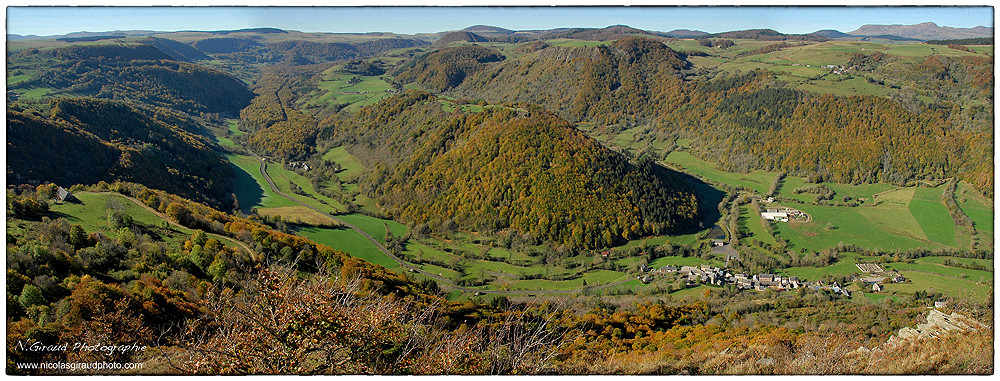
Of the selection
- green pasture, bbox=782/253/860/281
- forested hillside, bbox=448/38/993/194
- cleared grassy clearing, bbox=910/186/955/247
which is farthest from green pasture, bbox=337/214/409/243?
forested hillside, bbox=448/38/993/194

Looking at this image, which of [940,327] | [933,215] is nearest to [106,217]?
[940,327]

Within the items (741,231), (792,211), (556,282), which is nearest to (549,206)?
(556,282)

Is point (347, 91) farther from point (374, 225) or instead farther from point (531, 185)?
point (531, 185)

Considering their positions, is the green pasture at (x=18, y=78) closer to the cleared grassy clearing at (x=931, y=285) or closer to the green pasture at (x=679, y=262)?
the green pasture at (x=679, y=262)

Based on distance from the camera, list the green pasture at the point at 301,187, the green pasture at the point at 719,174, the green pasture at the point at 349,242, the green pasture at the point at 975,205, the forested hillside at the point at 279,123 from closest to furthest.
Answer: the green pasture at the point at 349,242 < the green pasture at the point at 975,205 < the green pasture at the point at 301,187 < the green pasture at the point at 719,174 < the forested hillside at the point at 279,123

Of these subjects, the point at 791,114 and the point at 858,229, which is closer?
the point at 858,229

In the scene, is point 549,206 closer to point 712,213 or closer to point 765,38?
point 712,213

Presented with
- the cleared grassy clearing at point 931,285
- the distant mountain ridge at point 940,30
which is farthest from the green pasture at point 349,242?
the cleared grassy clearing at point 931,285
